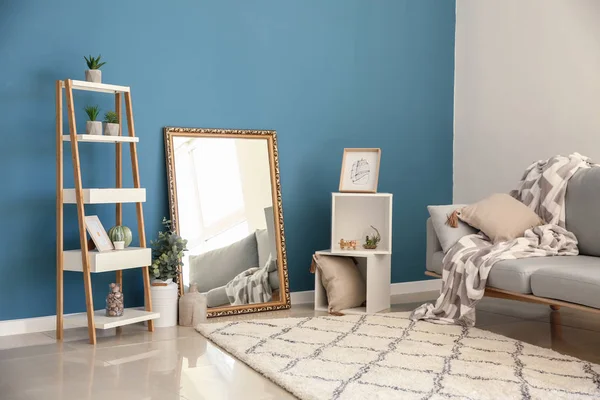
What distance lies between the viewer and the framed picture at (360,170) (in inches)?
185

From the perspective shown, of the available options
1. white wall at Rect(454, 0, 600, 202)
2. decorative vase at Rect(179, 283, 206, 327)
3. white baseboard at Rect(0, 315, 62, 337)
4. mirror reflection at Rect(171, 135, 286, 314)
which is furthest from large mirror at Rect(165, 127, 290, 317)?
white wall at Rect(454, 0, 600, 202)

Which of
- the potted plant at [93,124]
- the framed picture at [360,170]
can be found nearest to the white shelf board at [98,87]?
the potted plant at [93,124]

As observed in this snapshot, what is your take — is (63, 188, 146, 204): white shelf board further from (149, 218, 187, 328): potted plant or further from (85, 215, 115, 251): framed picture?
(149, 218, 187, 328): potted plant

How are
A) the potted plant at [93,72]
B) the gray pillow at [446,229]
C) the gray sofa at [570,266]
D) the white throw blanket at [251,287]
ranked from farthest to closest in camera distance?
the white throw blanket at [251,287] → the gray pillow at [446,229] → the potted plant at [93,72] → the gray sofa at [570,266]

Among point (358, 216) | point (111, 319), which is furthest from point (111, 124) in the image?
point (358, 216)

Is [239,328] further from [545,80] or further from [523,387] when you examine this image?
[545,80]

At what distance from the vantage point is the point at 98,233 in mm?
3855

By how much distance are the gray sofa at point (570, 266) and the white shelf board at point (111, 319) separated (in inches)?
66.7

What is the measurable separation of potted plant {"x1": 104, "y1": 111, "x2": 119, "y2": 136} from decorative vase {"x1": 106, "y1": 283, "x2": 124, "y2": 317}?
82cm

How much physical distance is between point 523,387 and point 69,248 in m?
2.55

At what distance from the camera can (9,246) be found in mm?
3875

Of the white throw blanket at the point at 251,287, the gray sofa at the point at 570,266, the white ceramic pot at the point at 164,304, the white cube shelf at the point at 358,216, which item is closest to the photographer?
the gray sofa at the point at 570,266

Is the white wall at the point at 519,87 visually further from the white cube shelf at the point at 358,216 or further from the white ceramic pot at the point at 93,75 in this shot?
the white ceramic pot at the point at 93,75

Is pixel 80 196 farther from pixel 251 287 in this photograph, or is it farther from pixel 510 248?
pixel 510 248
